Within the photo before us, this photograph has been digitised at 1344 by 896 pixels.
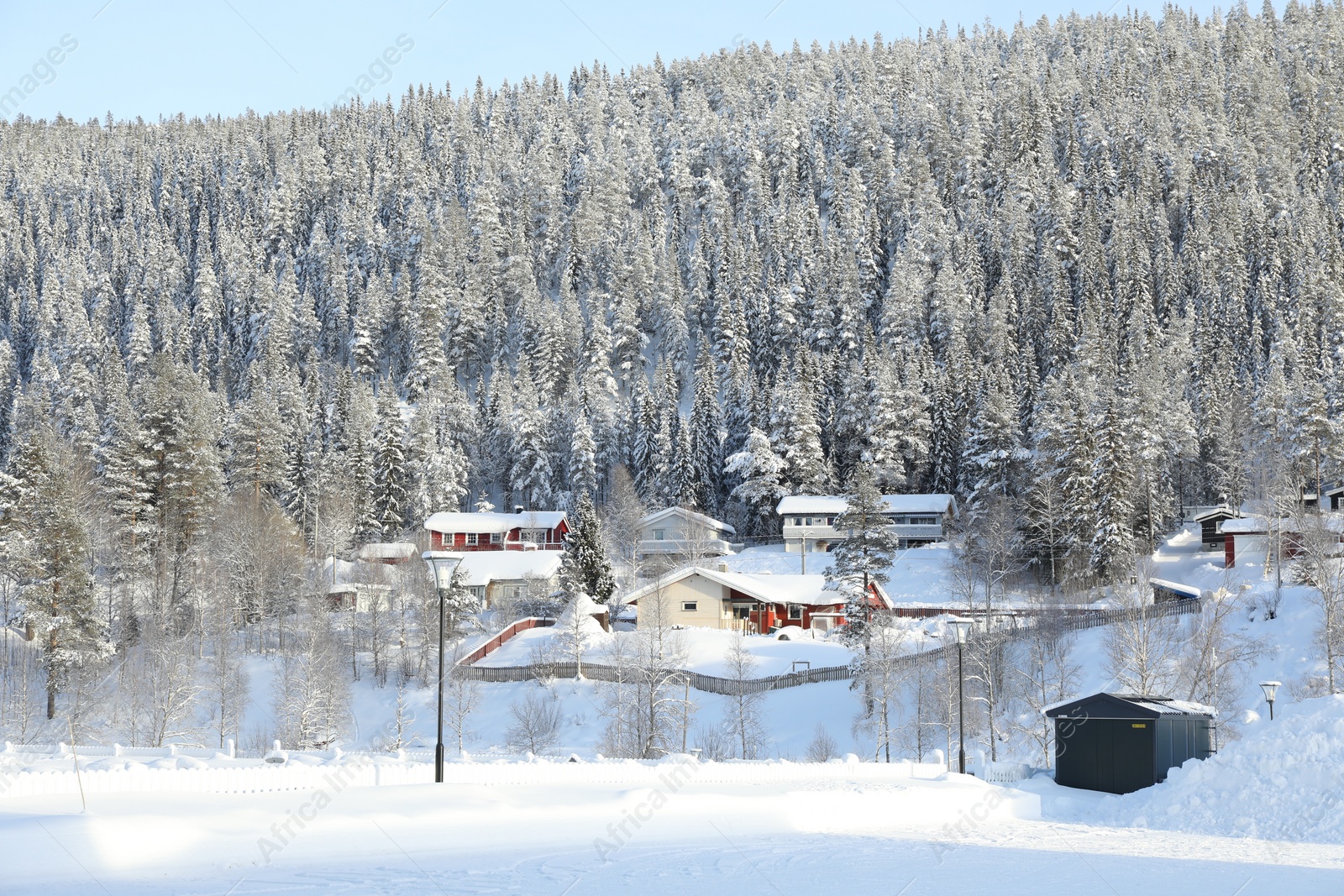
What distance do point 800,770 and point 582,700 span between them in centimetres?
2255

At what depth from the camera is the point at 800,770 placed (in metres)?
21.5

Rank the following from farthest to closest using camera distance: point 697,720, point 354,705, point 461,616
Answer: point 461,616 < point 354,705 < point 697,720

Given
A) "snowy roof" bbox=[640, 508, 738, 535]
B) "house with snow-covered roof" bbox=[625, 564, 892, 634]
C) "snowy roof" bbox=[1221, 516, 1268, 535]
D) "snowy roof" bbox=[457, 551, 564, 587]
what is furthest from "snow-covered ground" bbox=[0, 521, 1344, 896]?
"snowy roof" bbox=[640, 508, 738, 535]

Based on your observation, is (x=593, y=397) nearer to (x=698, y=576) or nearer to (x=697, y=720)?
(x=698, y=576)

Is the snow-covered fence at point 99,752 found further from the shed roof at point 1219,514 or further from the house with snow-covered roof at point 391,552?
the shed roof at point 1219,514

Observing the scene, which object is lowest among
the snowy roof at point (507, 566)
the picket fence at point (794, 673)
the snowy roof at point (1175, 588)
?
the picket fence at point (794, 673)

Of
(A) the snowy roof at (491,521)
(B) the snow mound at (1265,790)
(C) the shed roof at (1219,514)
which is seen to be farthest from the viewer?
(A) the snowy roof at (491,521)

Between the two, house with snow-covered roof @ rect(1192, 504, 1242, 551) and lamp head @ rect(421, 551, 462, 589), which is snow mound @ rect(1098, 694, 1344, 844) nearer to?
lamp head @ rect(421, 551, 462, 589)

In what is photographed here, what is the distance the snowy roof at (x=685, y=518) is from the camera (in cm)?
7125

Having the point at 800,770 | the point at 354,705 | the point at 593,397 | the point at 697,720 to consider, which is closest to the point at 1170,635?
the point at 697,720

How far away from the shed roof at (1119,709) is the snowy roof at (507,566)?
38.2m

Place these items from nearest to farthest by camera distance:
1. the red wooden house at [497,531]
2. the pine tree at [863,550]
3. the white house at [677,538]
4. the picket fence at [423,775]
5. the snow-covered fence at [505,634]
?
the picket fence at [423,775] → the pine tree at [863,550] → the snow-covered fence at [505,634] → the white house at [677,538] → the red wooden house at [497,531]

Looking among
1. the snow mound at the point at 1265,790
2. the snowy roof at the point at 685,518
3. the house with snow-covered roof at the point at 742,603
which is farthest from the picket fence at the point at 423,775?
the snowy roof at the point at 685,518

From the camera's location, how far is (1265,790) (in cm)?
2203
